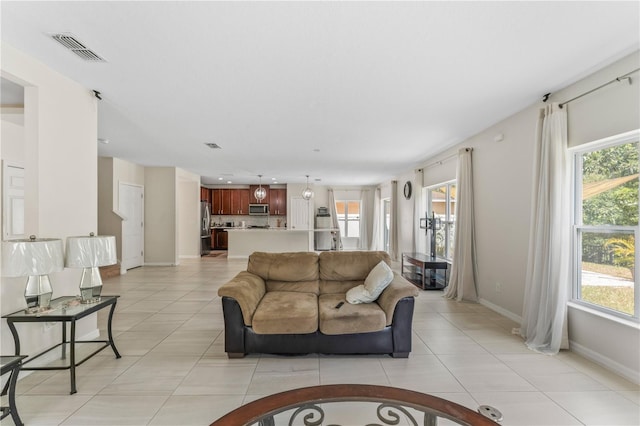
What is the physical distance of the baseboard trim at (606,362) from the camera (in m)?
2.29

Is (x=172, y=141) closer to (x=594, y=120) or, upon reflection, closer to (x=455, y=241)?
(x=455, y=241)

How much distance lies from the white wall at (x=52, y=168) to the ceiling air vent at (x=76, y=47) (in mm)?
457

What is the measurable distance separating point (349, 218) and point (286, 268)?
7963mm

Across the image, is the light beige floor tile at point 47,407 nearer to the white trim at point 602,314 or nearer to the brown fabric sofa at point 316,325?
the brown fabric sofa at point 316,325

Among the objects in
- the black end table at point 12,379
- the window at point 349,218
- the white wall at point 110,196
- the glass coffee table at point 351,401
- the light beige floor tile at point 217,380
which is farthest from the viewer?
the window at point 349,218

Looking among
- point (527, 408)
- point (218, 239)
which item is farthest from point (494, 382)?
point (218, 239)

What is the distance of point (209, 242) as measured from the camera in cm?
991

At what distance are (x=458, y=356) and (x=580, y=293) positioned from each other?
53.1 inches

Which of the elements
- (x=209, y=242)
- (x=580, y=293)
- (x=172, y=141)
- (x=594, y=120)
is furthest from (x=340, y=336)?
(x=209, y=242)

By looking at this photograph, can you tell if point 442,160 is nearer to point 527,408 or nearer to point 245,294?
point 527,408

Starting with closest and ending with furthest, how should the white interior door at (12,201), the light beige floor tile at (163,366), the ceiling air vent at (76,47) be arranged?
the ceiling air vent at (76,47), the light beige floor tile at (163,366), the white interior door at (12,201)

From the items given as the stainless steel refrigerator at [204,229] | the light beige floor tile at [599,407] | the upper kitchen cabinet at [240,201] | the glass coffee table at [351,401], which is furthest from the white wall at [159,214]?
the light beige floor tile at [599,407]

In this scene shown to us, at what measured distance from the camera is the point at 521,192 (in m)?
3.52

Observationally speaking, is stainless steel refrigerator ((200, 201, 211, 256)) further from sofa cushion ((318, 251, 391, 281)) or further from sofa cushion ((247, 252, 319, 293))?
sofa cushion ((318, 251, 391, 281))
